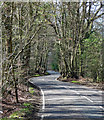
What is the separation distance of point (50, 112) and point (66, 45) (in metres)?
26.5

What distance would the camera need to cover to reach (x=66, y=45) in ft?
121

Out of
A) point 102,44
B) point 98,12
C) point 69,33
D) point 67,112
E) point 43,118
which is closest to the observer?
point 43,118

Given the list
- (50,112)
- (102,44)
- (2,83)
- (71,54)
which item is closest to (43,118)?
(50,112)

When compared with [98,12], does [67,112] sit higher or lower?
lower

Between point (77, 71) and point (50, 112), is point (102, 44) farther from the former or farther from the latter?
point (50, 112)

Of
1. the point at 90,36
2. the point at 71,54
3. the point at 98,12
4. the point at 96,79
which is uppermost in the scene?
the point at 98,12

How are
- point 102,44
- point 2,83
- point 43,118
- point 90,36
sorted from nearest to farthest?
point 43,118 → point 2,83 → point 102,44 → point 90,36

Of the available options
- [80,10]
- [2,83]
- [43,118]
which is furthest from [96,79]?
[43,118]

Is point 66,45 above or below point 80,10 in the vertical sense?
below

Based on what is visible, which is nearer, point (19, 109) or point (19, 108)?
point (19, 109)

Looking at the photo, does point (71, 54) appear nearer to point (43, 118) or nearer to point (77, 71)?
point (77, 71)

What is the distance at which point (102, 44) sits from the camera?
27.3m

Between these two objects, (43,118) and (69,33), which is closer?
(43,118)

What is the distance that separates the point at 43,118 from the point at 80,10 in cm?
2744
